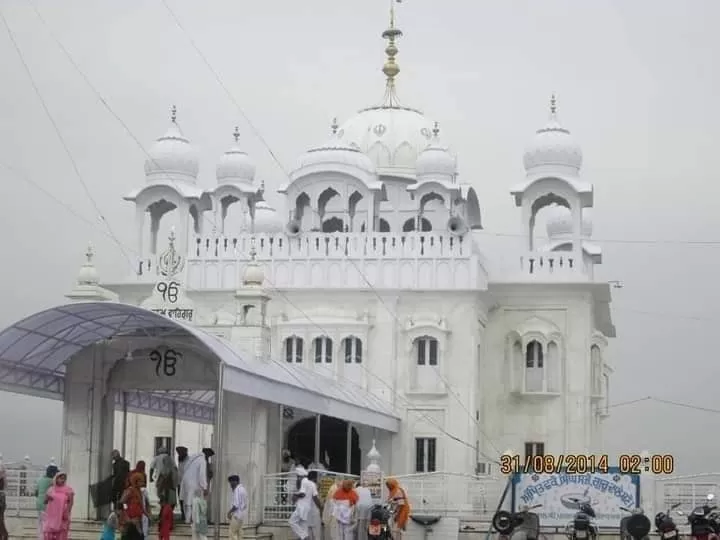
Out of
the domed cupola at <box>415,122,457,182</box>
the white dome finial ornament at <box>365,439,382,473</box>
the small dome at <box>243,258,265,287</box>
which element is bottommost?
the white dome finial ornament at <box>365,439,382,473</box>

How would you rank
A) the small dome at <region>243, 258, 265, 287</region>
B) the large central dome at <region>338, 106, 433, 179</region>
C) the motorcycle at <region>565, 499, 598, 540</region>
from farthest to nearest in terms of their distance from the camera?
1. the large central dome at <region>338, 106, 433, 179</region>
2. the small dome at <region>243, 258, 265, 287</region>
3. the motorcycle at <region>565, 499, 598, 540</region>

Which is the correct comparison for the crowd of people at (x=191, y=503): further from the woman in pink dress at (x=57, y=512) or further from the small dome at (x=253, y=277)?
the small dome at (x=253, y=277)

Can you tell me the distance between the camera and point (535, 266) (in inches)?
1260

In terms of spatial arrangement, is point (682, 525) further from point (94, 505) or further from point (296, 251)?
point (296, 251)

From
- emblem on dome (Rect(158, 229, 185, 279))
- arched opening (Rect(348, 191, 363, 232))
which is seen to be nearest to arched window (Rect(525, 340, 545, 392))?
arched opening (Rect(348, 191, 363, 232))

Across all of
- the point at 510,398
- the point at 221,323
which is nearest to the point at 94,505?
the point at 221,323

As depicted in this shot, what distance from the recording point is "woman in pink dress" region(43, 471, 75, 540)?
54.5ft

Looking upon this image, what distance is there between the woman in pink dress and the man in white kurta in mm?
2123

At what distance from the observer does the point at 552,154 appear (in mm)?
32562

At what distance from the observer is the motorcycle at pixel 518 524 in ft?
63.7

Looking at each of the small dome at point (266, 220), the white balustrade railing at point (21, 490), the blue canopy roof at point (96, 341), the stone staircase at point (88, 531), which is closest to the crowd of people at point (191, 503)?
the stone staircase at point (88, 531)

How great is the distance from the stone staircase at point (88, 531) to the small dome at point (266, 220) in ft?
66.8

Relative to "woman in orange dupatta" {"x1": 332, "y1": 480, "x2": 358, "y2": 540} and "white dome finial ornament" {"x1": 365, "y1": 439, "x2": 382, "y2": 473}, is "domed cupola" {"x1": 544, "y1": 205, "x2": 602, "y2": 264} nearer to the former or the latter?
"white dome finial ornament" {"x1": 365, "y1": 439, "x2": 382, "y2": 473}

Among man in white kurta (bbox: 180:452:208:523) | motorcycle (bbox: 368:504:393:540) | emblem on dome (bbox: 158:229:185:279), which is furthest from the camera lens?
emblem on dome (bbox: 158:229:185:279)
